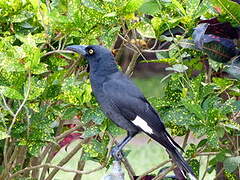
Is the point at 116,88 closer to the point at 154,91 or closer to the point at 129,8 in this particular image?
the point at 129,8

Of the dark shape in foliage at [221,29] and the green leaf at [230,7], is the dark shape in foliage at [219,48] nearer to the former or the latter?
the dark shape in foliage at [221,29]

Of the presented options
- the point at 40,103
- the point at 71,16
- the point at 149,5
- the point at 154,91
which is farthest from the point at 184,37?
the point at 154,91

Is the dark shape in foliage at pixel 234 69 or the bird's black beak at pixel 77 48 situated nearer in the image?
the dark shape in foliage at pixel 234 69

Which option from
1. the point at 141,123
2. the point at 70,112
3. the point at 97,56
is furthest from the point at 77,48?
the point at 141,123

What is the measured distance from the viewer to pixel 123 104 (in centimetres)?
291

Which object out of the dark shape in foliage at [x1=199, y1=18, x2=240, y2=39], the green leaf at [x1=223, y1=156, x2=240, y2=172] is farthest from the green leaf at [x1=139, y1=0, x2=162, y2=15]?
the green leaf at [x1=223, y1=156, x2=240, y2=172]

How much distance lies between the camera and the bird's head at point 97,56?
2852mm

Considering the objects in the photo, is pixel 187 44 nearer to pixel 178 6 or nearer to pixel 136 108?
pixel 178 6

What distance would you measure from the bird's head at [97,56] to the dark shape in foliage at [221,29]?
459 mm

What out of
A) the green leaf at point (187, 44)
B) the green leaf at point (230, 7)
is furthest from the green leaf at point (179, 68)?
the green leaf at point (230, 7)

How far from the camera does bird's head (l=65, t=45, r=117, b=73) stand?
9.36ft

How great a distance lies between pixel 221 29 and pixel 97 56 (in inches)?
22.2

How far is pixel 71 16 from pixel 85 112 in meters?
0.43

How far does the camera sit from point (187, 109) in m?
2.83
